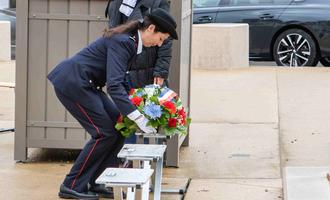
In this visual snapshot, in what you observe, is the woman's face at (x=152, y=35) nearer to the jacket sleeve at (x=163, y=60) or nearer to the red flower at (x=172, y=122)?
the red flower at (x=172, y=122)

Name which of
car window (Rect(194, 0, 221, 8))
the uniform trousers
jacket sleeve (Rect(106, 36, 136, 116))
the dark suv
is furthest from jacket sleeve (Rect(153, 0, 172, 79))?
car window (Rect(194, 0, 221, 8))

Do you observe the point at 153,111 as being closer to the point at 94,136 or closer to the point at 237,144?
the point at 94,136

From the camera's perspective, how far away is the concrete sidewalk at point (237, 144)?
7.14 meters

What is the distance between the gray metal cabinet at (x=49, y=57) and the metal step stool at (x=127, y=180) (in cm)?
251

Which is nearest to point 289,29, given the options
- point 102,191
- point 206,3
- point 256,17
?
point 256,17

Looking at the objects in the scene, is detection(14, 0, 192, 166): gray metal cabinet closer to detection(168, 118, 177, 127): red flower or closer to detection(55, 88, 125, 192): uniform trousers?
detection(55, 88, 125, 192): uniform trousers

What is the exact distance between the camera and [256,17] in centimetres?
1509

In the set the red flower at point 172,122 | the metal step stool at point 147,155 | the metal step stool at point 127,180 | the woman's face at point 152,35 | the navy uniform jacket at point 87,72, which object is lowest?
the metal step stool at point 127,180

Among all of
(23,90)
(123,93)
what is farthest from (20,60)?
(123,93)

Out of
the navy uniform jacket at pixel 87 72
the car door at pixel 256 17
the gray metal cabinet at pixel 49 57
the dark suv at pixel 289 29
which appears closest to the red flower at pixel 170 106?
the navy uniform jacket at pixel 87 72

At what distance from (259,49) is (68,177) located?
907 cm

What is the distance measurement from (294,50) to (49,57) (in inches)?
313

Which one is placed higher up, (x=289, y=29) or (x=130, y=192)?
(x=289, y=29)

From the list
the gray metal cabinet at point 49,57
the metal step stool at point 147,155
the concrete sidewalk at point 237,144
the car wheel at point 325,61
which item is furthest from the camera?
the car wheel at point 325,61
